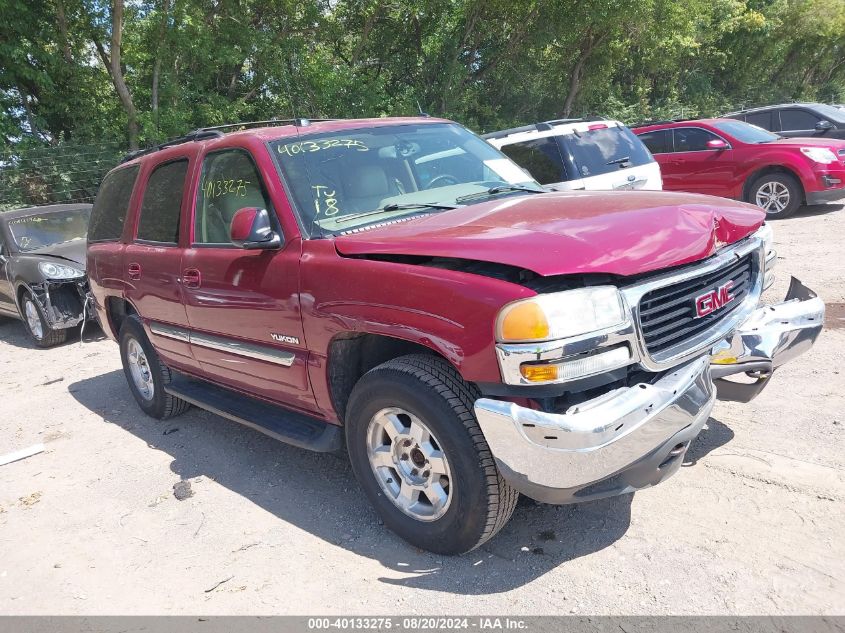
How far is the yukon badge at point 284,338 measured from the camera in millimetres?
3621

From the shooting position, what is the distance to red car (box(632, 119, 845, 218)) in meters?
10.4

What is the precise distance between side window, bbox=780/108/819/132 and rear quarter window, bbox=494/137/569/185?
764cm

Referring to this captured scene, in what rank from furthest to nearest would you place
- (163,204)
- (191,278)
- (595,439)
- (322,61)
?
(322,61) → (163,204) → (191,278) → (595,439)

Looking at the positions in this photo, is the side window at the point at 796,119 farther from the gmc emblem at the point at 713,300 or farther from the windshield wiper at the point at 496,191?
the gmc emblem at the point at 713,300

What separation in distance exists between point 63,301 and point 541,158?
614cm

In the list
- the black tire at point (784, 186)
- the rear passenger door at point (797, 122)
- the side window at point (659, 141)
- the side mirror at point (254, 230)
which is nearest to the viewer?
the side mirror at point (254, 230)

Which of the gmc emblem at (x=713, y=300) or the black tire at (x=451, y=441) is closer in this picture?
the black tire at (x=451, y=441)

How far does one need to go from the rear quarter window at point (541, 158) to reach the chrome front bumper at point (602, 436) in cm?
578

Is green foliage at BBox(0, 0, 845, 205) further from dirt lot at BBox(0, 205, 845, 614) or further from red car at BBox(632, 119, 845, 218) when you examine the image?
dirt lot at BBox(0, 205, 845, 614)

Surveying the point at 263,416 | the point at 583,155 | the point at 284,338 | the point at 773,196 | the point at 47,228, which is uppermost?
the point at 583,155

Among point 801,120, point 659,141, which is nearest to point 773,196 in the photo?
point 659,141

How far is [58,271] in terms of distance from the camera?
8477mm

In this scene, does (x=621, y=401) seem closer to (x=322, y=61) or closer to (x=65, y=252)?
(x=65, y=252)

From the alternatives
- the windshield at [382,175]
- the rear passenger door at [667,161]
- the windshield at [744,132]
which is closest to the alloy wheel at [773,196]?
the windshield at [744,132]
